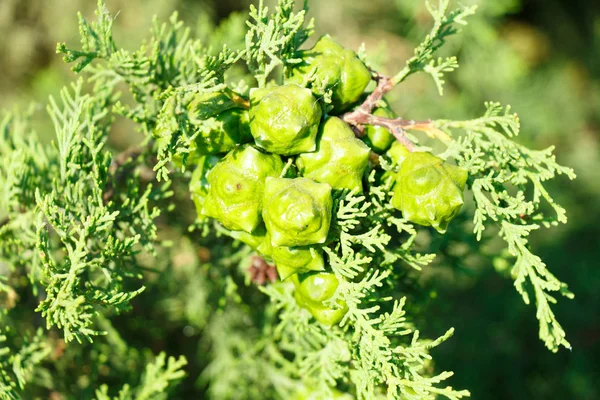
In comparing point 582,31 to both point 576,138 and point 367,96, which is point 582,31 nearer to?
point 576,138

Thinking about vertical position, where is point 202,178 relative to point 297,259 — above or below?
above

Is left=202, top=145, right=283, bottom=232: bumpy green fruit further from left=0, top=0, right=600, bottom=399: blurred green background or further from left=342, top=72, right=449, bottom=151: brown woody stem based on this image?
left=0, top=0, right=600, bottom=399: blurred green background

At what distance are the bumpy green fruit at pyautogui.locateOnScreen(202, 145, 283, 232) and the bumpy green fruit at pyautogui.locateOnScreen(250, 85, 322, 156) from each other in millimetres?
53

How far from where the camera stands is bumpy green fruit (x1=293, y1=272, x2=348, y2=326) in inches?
63.4

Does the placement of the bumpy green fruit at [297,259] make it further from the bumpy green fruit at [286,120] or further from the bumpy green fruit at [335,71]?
the bumpy green fruit at [335,71]

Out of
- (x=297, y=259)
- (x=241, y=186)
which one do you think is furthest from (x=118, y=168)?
(x=297, y=259)

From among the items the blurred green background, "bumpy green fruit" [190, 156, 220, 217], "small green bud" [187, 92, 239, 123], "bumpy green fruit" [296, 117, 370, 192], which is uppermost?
"small green bud" [187, 92, 239, 123]

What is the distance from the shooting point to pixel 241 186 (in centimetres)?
149

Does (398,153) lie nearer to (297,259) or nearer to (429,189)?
(429,189)

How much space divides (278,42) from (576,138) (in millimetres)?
5398

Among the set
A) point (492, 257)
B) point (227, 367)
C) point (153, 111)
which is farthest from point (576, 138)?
point (153, 111)

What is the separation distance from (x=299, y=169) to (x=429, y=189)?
15.4 inches

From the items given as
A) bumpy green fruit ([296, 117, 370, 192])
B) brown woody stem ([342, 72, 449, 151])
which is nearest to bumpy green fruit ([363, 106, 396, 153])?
brown woody stem ([342, 72, 449, 151])

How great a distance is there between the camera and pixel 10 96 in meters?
5.16
